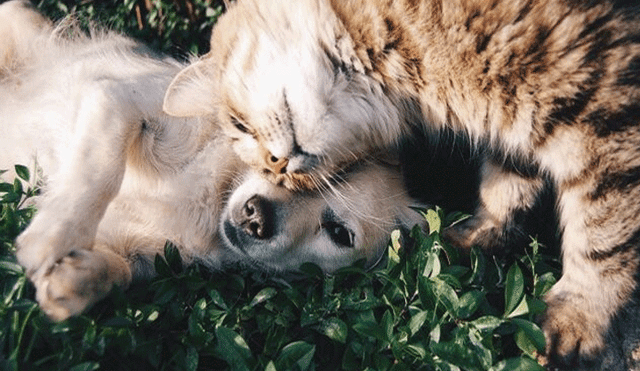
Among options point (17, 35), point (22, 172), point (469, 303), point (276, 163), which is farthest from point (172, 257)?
point (17, 35)

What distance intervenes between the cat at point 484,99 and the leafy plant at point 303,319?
216 mm

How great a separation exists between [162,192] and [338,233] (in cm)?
77

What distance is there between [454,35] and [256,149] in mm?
873

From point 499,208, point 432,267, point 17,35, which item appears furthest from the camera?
point 17,35

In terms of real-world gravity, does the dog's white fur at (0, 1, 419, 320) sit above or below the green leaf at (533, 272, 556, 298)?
below

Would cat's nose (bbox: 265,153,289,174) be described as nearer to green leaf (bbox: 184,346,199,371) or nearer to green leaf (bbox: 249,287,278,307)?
green leaf (bbox: 249,287,278,307)

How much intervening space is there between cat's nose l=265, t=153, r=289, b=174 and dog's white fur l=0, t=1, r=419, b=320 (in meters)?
0.11

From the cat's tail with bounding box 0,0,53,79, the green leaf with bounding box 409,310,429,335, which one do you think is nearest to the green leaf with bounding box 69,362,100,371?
the green leaf with bounding box 409,310,429,335

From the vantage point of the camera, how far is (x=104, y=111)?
9.06ft

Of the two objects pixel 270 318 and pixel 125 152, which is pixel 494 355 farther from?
pixel 125 152

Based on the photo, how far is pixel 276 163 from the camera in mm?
2652

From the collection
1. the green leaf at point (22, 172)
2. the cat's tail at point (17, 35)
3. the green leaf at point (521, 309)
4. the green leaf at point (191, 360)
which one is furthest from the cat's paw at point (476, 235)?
the cat's tail at point (17, 35)

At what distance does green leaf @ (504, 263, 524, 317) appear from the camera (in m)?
2.27

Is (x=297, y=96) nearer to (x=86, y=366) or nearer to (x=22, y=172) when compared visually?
(x=22, y=172)
